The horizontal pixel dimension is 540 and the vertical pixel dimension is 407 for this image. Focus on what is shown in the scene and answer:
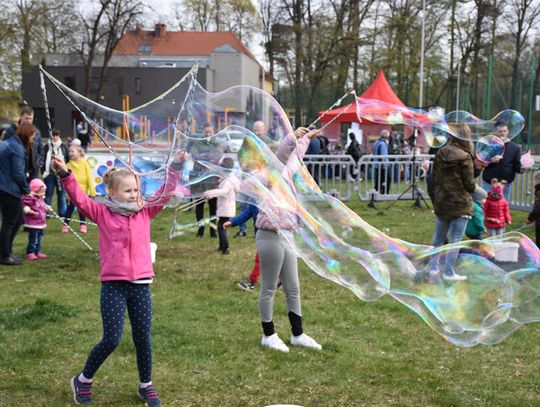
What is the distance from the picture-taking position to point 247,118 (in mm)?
5465

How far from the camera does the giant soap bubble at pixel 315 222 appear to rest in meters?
4.35

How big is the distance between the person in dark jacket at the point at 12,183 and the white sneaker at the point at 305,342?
192 inches

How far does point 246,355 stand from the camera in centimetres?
535

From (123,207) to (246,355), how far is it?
187cm

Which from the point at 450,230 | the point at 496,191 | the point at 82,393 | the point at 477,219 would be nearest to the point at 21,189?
the point at 82,393

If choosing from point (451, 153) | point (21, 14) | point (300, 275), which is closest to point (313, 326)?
point (300, 275)

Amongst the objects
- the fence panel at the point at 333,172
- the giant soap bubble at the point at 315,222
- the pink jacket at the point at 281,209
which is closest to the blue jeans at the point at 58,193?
the fence panel at the point at 333,172

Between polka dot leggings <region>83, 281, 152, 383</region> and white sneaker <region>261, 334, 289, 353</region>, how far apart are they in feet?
4.53

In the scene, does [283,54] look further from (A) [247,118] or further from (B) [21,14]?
(A) [247,118]

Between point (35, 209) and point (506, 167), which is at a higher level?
point (506, 167)

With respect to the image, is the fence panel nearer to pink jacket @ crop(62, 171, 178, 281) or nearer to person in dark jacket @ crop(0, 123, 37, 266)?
person in dark jacket @ crop(0, 123, 37, 266)

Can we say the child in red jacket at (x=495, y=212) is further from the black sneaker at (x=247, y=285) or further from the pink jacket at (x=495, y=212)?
the black sneaker at (x=247, y=285)

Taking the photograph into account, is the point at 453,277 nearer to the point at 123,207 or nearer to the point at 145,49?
the point at 123,207

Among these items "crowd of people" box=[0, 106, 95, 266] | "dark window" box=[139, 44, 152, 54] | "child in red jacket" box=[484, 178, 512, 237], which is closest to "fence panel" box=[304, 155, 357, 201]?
"child in red jacket" box=[484, 178, 512, 237]
